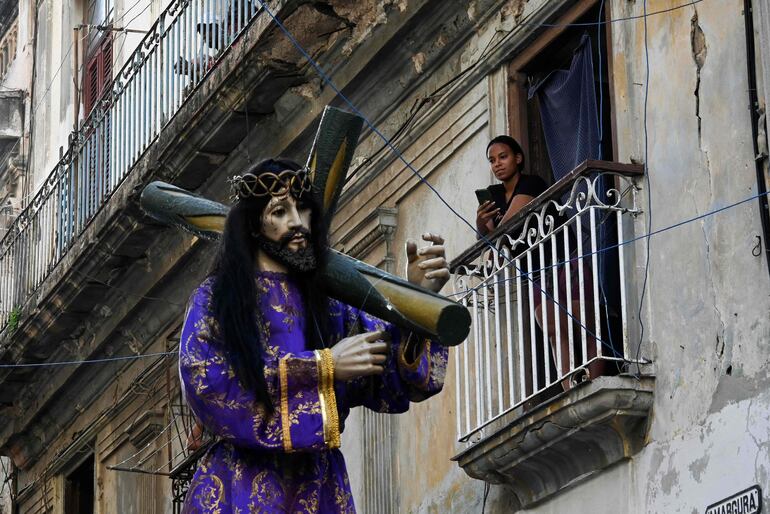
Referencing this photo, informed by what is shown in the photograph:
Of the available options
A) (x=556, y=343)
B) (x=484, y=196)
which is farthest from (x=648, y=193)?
(x=484, y=196)

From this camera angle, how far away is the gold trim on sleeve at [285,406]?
630cm

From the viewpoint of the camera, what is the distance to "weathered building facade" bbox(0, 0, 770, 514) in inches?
324

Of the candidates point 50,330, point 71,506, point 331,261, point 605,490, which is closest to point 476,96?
point 605,490

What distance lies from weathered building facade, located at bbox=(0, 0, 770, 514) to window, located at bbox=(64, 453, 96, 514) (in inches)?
0.8

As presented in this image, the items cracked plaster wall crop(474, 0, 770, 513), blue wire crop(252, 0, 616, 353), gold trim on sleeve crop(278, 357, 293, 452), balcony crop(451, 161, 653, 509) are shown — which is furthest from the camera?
blue wire crop(252, 0, 616, 353)

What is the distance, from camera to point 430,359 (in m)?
6.59

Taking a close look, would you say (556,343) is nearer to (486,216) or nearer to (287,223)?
(486,216)

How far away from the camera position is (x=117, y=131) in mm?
14320

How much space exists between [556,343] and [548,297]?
8.7 inches

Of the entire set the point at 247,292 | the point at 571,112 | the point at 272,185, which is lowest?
the point at 247,292

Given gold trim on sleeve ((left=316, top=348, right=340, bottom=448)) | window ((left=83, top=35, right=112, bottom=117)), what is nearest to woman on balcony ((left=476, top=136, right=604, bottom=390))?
gold trim on sleeve ((left=316, top=348, right=340, bottom=448))

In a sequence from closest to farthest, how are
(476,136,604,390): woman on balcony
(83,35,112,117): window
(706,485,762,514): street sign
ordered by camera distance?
(706,485,762,514): street sign < (476,136,604,390): woman on balcony < (83,35,112,117): window

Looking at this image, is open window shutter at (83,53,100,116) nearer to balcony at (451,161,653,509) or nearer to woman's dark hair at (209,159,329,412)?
balcony at (451,161,653,509)

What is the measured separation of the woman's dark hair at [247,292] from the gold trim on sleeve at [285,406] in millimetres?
41
